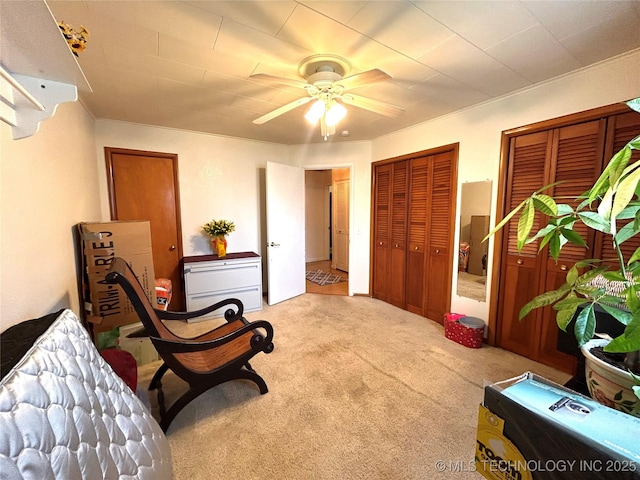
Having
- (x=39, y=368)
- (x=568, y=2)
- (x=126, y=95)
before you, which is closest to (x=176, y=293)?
(x=126, y=95)

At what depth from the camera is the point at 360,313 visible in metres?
3.54

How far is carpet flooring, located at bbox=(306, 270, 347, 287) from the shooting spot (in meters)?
5.07

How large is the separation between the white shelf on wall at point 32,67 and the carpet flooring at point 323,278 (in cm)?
424

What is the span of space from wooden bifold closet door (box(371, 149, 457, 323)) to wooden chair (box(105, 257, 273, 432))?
2.23 metres

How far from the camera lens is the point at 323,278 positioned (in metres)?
5.34

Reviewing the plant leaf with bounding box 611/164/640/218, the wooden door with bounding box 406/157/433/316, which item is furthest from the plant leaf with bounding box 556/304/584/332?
the wooden door with bounding box 406/157/433/316

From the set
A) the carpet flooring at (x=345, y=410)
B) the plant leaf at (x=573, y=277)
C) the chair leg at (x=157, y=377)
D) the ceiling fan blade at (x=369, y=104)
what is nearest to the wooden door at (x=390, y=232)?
the carpet flooring at (x=345, y=410)

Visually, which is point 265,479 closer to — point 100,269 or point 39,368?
point 39,368

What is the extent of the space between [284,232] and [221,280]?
1.09 meters

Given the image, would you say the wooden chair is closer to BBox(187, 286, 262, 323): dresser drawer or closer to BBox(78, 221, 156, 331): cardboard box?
BBox(78, 221, 156, 331): cardboard box

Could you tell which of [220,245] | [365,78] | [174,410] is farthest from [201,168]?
[174,410]

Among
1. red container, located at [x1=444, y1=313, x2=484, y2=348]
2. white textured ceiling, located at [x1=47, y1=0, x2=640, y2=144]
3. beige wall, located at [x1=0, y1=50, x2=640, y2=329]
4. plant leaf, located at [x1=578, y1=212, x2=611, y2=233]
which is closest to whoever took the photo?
plant leaf, located at [x1=578, y1=212, x2=611, y2=233]

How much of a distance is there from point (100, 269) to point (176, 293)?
62.7 inches

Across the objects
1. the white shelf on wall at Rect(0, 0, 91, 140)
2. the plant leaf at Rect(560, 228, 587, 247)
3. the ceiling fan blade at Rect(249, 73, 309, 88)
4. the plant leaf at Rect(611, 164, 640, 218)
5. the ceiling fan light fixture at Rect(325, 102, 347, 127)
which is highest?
the ceiling fan blade at Rect(249, 73, 309, 88)
